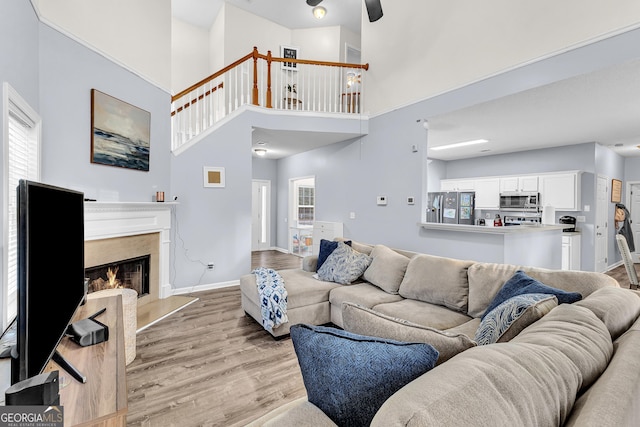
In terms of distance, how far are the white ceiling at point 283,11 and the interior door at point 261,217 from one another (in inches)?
145

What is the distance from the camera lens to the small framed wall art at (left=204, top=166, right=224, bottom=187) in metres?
4.53

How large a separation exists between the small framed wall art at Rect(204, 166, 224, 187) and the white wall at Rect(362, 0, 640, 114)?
2652mm

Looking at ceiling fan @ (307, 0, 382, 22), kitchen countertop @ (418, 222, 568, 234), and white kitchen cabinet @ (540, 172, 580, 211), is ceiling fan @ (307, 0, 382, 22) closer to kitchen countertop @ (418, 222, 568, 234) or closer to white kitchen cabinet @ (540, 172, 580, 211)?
kitchen countertop @ (418, 222, 568, 234)

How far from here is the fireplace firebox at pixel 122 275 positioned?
3219 mm

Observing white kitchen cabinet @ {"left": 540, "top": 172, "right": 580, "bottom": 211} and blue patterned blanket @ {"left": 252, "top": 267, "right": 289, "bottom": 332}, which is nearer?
blue patterned blanket @ {"left": 252, "top": 267, "right": 289, "bottom": 332}

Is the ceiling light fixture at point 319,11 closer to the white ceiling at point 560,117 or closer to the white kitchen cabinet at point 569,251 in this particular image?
the white ceiling at point 560,117

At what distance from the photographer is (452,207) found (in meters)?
4.87

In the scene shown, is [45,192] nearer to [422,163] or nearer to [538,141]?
[422,163]

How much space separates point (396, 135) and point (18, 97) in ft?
13.5

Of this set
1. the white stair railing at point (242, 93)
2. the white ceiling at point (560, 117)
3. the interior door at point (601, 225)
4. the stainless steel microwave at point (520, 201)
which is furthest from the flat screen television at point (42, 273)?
the interior door at point (601, 225)

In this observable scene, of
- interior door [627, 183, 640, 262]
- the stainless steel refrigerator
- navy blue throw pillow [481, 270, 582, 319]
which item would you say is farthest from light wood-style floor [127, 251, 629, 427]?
interior door [627, 183, 640, 262]

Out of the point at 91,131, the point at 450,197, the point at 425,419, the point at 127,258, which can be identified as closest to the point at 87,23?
the point at 91,131

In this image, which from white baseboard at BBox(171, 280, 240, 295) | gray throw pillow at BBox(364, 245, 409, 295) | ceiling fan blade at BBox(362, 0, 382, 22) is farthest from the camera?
white baseboard at BBox(171, 280, 240, 295)

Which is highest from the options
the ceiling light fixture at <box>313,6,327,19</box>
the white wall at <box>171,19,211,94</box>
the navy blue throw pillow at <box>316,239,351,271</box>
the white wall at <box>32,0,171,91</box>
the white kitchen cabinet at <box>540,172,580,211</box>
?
the ceiling light fixture at <box>313,6,327,19</box>
